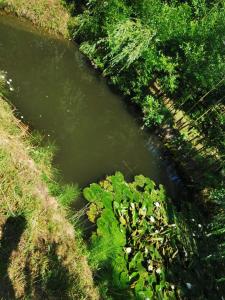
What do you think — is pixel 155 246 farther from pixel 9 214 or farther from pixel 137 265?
pixel 9 214

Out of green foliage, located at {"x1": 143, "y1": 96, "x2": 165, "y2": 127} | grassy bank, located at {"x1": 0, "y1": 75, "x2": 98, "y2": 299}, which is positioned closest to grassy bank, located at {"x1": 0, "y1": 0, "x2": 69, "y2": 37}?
green foliage, located at {"x1": 143, "y1": 96, "x2": 165, "y2": 127}

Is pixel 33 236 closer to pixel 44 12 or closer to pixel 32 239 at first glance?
pixel 32 239

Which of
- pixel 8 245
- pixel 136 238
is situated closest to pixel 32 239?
pixel 8 245

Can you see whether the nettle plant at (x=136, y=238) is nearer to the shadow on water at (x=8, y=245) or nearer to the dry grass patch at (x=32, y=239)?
the dry grass patch at (x=32, y=239)

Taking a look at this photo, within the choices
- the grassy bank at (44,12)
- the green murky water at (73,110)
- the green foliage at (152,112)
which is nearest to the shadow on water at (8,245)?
the green murky water at (73,110)

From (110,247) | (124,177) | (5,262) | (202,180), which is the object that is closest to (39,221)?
(5,262)

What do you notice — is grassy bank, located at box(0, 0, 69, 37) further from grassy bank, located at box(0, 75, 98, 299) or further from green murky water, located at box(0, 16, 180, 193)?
grassy bank, located at box(0, 75, 98, 299)
